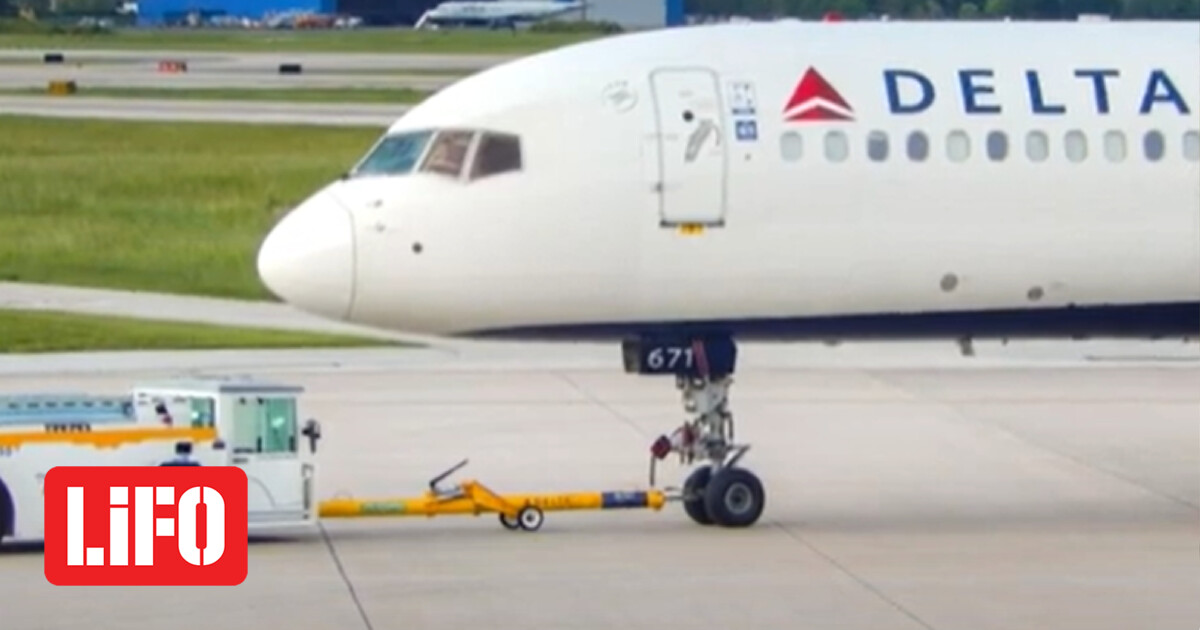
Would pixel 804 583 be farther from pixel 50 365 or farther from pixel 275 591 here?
pixel 50 365

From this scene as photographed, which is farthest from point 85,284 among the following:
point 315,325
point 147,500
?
point 147,500

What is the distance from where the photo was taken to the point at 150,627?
18.4m

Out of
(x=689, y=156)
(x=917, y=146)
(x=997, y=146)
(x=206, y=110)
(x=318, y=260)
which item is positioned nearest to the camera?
(x=318, y=260)

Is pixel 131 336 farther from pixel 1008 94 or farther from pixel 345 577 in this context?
pixel 345 577

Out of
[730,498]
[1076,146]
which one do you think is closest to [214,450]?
[730,498]

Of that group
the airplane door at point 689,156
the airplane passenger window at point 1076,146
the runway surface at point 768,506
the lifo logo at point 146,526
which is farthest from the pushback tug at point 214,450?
the airplane passenger window at point 1076,146

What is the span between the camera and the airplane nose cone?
874 inches

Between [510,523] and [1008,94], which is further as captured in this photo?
[1008,94]

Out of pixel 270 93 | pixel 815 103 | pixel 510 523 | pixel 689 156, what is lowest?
pixel 510 523

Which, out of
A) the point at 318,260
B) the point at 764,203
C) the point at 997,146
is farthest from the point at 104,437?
the point at 997,146

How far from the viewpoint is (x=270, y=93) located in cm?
8481

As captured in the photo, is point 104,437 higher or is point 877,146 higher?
point 877,146

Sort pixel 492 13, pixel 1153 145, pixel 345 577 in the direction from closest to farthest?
pixel 345 577, pixel 1153 145, pixel 492 13

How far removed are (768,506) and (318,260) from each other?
13.9 ft
